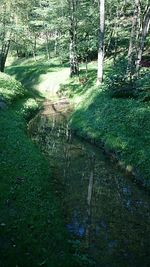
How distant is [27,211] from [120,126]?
10.5 metres

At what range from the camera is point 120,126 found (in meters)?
22.0

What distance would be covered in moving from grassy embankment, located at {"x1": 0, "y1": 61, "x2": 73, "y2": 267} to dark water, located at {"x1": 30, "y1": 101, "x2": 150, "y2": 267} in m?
0.59

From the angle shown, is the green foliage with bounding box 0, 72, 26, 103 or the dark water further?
the green foliage with bounding box 0, 72, 26, 103

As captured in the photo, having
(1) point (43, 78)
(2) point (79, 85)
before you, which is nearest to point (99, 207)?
(2) point (79, 85)

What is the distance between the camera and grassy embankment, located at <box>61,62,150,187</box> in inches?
725

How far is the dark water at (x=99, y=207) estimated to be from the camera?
37.6ft

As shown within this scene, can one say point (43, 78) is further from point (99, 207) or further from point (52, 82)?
point (99, 207)

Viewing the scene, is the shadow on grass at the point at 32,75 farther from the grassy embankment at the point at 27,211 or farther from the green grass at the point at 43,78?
the grassy embankment at the point at 27,211

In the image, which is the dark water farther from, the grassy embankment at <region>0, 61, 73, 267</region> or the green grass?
the green grass

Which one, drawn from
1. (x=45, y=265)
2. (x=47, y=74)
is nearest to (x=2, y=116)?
(x=45, y=265)

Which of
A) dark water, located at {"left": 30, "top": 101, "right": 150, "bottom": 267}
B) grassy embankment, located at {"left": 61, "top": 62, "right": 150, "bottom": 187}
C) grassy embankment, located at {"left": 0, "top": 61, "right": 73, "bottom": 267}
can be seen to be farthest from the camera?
grassy embankment, located at {"left": 61, "top": 62, "right": 150, "bottom": 187}

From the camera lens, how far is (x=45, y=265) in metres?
10.1

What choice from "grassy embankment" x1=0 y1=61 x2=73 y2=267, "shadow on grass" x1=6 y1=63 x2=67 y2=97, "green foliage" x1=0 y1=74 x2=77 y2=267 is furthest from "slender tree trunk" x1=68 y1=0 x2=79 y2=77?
"green foliage" x1=0 y1=74 x2=77 y2=267

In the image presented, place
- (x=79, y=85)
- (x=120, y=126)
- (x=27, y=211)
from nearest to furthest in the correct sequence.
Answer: (x=27, y=211) < (x=120, y=126) < (x=79, y=85)
